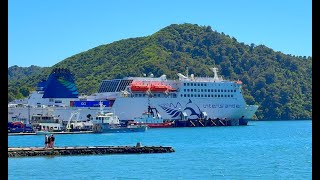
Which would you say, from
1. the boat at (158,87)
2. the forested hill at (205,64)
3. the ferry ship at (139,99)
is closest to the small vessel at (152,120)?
the ferry ship at (139,99)

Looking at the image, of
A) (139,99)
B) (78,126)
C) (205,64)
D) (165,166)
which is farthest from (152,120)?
(205,64)

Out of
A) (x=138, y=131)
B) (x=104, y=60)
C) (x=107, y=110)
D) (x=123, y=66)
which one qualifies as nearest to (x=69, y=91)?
(x=107, y=110)

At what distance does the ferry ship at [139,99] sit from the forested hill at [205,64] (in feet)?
113

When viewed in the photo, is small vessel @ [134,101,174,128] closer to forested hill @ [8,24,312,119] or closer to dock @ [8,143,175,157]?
forested hill @ [8,24,312,119]

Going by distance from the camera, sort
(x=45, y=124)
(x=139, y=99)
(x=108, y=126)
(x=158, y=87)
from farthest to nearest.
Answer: (x=158, y=87)
(x=139, y=99)
(x=45, y=124)
(x=108, y=126)

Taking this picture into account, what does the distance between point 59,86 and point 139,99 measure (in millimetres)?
9771

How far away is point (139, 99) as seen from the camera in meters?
83.0

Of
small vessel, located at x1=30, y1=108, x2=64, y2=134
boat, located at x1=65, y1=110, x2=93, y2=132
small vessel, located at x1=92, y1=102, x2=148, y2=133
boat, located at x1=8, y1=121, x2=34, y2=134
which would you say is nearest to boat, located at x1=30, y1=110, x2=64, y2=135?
small vessel, located at x1=30, y1=108, x2=64, y2=134

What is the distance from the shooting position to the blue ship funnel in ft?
267

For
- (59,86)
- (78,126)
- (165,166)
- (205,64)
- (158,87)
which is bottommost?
(165,166)

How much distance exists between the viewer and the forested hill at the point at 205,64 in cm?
13150

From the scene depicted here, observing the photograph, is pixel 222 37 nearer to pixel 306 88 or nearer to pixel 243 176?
pixel 306 88

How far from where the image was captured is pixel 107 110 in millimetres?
80000

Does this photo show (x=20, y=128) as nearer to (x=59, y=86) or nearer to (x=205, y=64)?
(x=59, y=86)
